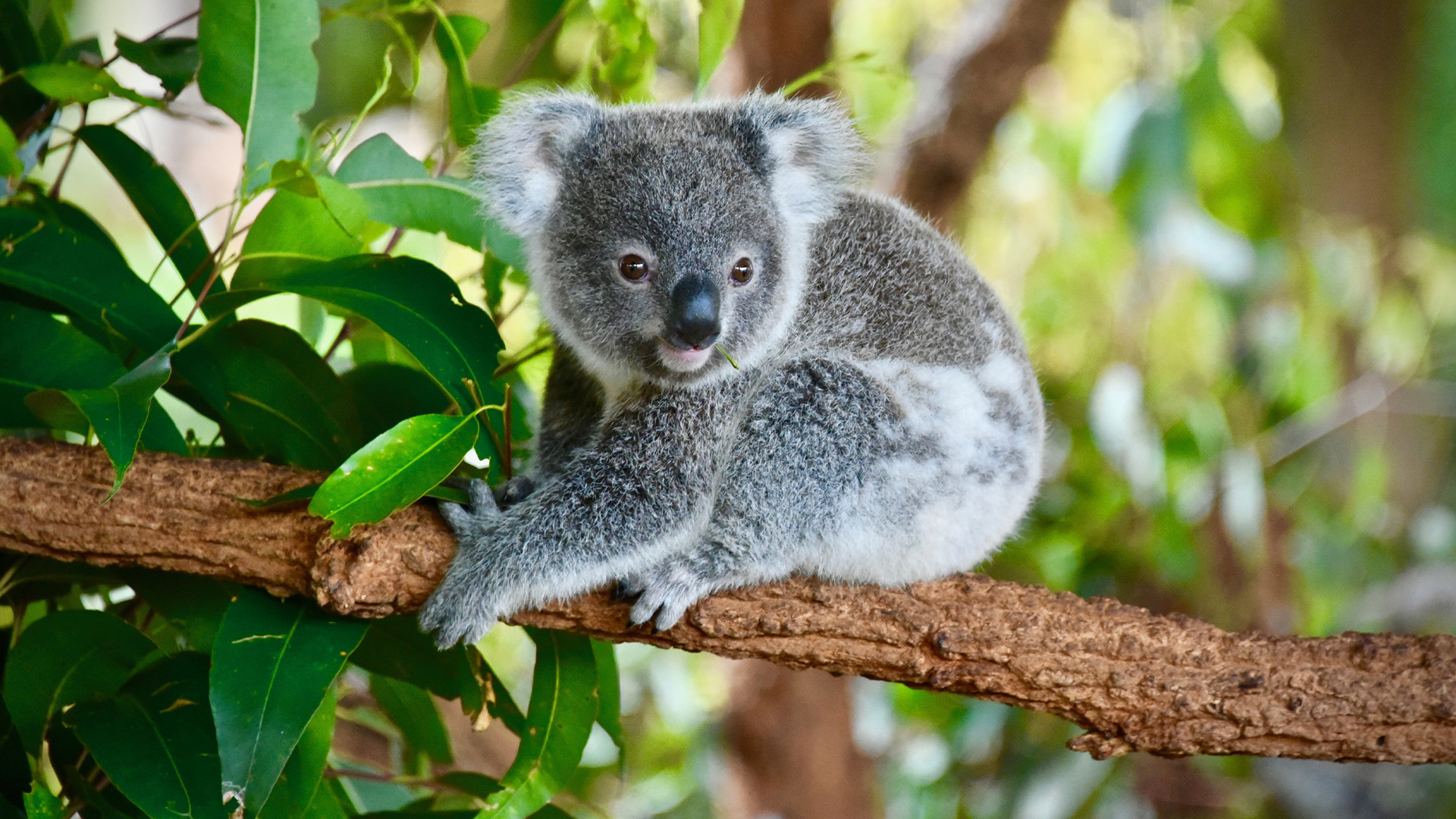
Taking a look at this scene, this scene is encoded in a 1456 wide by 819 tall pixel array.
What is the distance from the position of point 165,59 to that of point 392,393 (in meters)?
0.81

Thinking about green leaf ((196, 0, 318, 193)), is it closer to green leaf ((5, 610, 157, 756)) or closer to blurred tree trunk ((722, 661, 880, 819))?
green leaf ((5, 610, 157, 756))

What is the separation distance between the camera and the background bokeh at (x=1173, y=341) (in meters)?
4.16

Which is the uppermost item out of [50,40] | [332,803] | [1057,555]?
[50,40]

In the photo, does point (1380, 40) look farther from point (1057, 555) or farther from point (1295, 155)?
point (1057, 555)

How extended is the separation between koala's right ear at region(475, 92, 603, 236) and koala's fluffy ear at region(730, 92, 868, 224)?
13.0 inches

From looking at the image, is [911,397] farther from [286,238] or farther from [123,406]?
[123,406]

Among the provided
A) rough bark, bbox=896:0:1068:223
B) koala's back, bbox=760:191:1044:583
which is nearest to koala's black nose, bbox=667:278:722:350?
koala's back, bbox=760:191:1044:583

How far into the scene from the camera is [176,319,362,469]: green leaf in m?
2.02

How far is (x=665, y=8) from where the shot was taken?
4.23 meters

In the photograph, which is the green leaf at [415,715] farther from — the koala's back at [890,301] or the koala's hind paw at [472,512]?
the koala's back at [890,301]

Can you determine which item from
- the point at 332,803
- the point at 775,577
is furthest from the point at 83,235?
the point at 775,577

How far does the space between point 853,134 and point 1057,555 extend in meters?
2.20

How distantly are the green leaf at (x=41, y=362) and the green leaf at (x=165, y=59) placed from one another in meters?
0.51

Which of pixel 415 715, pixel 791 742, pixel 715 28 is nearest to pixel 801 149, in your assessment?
pixel 715 28
